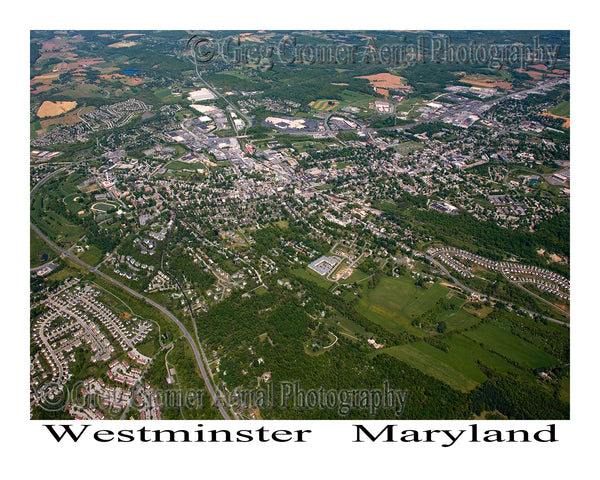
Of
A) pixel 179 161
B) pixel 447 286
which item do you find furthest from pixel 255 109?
pixel 447 286

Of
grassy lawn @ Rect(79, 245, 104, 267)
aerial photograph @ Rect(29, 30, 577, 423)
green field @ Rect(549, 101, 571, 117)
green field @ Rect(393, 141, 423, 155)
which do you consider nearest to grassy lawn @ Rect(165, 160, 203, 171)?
aerial photograph @ Rect(29, 30, 577, 423)

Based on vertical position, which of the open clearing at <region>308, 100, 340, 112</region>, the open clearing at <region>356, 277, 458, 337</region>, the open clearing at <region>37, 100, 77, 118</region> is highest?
the open clearing at <region>308, 100, 340, 112</region>

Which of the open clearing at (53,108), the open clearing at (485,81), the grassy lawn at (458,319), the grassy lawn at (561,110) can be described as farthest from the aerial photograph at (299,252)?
the open clearing at (485,81)

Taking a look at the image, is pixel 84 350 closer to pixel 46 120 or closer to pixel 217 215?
pixel 217 215

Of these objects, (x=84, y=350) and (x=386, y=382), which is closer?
(x=386, y=382)

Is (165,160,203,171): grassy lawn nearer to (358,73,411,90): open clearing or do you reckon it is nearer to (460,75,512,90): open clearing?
(358,73,411,90): open clearing

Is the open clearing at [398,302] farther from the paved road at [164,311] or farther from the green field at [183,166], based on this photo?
the green field at [183,166]
